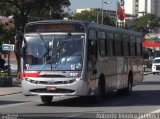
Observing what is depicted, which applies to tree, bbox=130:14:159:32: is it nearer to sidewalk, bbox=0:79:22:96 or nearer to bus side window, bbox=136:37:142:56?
sidewalk, bbox=0:79:22:96

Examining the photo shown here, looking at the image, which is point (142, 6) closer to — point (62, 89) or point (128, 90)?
point (128, 90)

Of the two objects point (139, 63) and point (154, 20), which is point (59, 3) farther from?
point (154, 20)

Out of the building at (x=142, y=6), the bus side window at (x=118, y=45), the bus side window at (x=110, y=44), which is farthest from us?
the building at (x=142, y=6)

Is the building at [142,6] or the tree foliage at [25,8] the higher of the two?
the building at [142,6]

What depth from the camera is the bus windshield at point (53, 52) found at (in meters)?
18.0

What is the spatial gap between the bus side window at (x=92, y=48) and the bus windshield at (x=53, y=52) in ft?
1.36

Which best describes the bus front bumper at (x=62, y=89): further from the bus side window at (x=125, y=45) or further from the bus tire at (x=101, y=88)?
the bus side window at (x=125, y=45)

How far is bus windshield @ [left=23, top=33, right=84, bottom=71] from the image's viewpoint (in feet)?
58.9

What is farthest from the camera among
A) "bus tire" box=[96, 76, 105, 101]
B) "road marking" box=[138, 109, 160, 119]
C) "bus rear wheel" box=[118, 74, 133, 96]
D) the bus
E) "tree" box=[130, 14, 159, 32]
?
"tree" box=[130, 14, 159, 32]

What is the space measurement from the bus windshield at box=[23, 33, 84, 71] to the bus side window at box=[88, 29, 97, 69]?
0.42 m

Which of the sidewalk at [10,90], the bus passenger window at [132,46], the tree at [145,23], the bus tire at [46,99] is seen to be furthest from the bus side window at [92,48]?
the tree at [145,23]

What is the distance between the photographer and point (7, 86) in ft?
95.4

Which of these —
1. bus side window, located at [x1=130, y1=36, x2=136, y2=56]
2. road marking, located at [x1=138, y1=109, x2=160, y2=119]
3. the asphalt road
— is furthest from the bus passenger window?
road marking, located at [x1=138, y1=109, x2=160, y2=119]

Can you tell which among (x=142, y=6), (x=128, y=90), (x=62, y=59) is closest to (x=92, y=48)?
(x=62, y=59)
